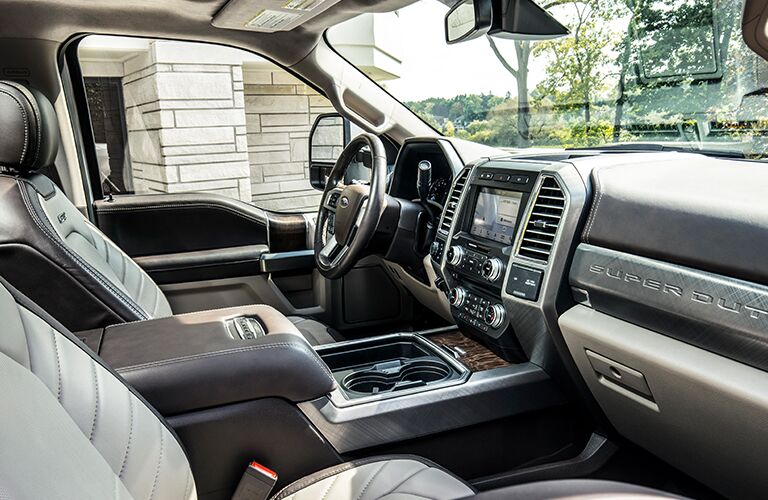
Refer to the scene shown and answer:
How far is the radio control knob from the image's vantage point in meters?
1.65

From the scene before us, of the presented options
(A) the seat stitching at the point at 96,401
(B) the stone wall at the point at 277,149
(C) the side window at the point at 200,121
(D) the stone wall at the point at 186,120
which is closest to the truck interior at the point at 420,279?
(A) the seat stitching at the point at 96,401

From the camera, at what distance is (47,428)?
0.63m

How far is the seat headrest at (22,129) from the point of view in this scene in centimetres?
149

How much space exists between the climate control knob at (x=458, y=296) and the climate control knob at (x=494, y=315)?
13 centimetres

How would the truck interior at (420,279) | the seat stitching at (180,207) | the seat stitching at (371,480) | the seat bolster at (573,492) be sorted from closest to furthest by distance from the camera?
the seat bolster at (573,492), the truck interior at (420,279), the seat stitching at (371,480), the seat stitching at (180,207)

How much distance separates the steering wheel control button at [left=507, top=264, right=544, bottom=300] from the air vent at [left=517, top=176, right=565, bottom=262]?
1.5 inches

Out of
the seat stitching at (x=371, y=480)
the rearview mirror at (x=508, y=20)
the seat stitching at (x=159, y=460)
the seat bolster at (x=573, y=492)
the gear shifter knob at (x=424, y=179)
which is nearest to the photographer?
the seat bolster at (x=573, y=492)

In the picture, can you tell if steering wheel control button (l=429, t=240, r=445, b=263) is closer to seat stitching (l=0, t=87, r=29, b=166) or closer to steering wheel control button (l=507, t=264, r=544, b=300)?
steering wheel control button (l=507, t=264, r=544, b=300)

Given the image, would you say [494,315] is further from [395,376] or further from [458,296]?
[395,376]

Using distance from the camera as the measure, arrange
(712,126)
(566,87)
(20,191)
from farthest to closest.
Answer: (566,87) → (712,126) → (20,191)

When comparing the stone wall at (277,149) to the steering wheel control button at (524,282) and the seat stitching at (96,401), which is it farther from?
the seat stitching at (96,401)

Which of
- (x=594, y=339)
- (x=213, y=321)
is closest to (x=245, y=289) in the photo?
(x=213, y=321)

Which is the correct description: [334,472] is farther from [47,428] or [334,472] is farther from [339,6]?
[339,6]

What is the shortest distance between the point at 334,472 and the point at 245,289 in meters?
1.67
